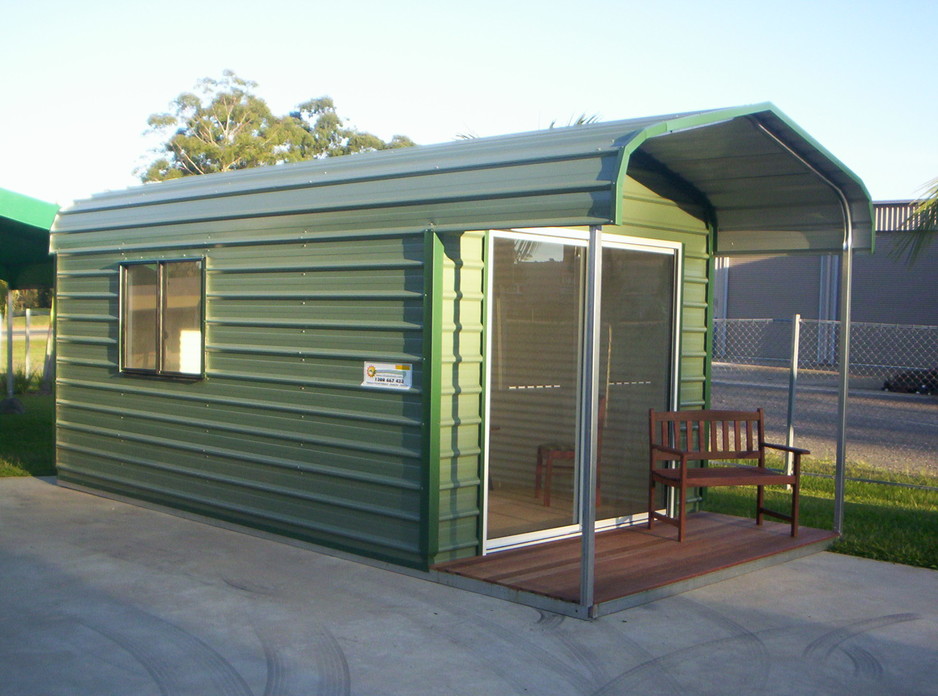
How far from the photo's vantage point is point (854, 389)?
21625 mm

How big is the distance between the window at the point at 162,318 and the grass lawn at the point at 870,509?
4.43 m

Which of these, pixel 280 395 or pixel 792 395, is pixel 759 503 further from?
pixel 280 395

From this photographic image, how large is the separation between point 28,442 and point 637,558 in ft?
27.2

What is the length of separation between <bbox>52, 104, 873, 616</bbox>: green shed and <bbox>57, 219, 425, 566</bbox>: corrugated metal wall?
2 centimetres

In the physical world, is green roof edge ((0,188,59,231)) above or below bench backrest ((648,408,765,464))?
above

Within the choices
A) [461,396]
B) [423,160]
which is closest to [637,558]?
[461,396]

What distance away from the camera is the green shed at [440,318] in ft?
19.3

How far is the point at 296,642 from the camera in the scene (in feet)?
15.9

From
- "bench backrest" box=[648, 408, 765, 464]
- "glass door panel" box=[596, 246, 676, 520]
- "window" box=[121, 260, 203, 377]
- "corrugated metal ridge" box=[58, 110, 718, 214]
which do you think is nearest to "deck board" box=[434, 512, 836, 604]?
"glass door panel" box=[596, 246, 676, 520]

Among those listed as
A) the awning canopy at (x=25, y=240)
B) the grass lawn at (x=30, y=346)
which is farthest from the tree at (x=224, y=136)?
the awning canopy at (x=25, y=240)

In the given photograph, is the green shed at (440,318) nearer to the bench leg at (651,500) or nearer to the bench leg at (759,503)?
the bench leg at (651,500)

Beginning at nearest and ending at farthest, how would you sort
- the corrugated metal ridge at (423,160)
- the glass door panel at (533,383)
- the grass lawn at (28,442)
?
the corrugated metal ridge at (423,160), the glass door panel at (533,383), the grass lawn at (28,442)

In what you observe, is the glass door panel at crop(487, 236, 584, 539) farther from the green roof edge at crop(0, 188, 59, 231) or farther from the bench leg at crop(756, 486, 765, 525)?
the green roof edge at crop(0, 188, 59, 231)

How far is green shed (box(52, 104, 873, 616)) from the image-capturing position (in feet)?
19.3
